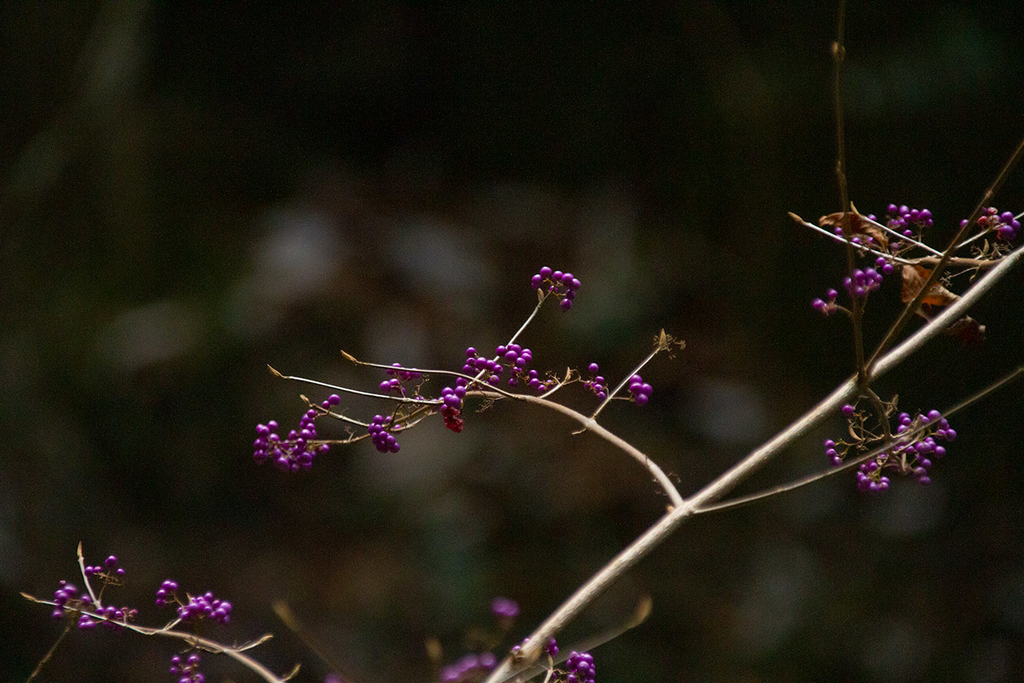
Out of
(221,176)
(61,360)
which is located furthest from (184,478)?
(221,176)

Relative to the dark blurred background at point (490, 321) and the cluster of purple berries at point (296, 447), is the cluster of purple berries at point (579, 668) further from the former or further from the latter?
the dark blurred background at point (490, 321)

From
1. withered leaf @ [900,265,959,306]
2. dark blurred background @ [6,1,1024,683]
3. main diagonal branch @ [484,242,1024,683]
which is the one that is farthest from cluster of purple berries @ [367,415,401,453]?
dark blurred background @ [6,1,1024,683]

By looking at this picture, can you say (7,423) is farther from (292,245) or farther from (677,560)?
(677,560)

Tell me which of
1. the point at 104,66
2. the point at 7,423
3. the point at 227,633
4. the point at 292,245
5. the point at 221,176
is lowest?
the point at 227,633

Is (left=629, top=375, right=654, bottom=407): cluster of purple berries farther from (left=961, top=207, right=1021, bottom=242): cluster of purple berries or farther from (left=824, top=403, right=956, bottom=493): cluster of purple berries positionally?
(left=961, top=207, right=1021, bottom=242): cluster of purple berries

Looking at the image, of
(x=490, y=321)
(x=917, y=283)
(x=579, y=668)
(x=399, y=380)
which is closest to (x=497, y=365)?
(x=399, y=380)
